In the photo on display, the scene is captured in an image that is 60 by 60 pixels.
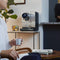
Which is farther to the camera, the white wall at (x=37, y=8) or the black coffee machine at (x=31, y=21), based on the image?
the white wall at (x=37, y=8)

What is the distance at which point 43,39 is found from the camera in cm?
379

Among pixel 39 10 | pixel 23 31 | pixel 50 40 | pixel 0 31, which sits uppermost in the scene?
pixel 39 10

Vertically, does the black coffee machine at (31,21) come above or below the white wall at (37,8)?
below

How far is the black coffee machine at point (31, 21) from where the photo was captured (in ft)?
11.5

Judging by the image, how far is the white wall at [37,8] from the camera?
3676mm

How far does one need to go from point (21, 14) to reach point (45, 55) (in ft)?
6.37

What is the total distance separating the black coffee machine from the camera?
3.49 m

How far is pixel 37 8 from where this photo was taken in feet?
12.1

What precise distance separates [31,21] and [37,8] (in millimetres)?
364

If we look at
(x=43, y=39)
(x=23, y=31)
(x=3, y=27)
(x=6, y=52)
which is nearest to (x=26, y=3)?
(x=23, y=31)

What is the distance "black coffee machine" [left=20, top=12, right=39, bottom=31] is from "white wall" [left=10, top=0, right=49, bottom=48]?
160 millimetres

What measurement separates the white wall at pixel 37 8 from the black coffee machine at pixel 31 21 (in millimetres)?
160

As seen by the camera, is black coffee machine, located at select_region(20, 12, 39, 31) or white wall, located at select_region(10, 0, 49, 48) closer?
black coffee machine, located at select_region(20, 12, 39, 31)

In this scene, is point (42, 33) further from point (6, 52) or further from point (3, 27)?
point (6, 52)
